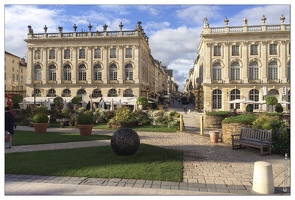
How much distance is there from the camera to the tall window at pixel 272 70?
134ft

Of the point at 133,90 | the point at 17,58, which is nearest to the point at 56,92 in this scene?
the point at 133,90

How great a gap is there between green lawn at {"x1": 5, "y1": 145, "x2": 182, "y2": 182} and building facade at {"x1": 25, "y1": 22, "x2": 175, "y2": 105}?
3374 cm

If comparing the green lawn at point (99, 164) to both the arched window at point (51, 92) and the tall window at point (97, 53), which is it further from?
the arched window at point (51, 92)

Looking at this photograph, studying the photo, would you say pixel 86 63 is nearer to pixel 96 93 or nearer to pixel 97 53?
pixel 97 53

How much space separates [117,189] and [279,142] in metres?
7.18

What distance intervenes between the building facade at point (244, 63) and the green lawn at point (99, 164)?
3420 centimetres

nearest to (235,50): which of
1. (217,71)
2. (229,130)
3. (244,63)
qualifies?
(244,63)

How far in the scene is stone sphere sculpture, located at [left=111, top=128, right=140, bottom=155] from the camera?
8398 mm

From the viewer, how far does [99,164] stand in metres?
7.75

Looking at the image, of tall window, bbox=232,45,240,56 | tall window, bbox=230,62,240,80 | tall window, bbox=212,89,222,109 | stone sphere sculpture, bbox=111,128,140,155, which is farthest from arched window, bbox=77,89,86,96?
stone sphere sculpture, bbox=111,128,140,155

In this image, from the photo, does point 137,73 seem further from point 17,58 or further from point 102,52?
point 17,58

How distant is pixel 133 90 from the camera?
141ft

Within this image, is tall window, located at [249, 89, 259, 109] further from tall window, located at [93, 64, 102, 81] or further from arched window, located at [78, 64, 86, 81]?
arched window, located at [78, 64, 86, 81]

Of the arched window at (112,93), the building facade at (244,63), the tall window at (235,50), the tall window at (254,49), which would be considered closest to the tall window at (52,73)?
the arched window at (112,93)
